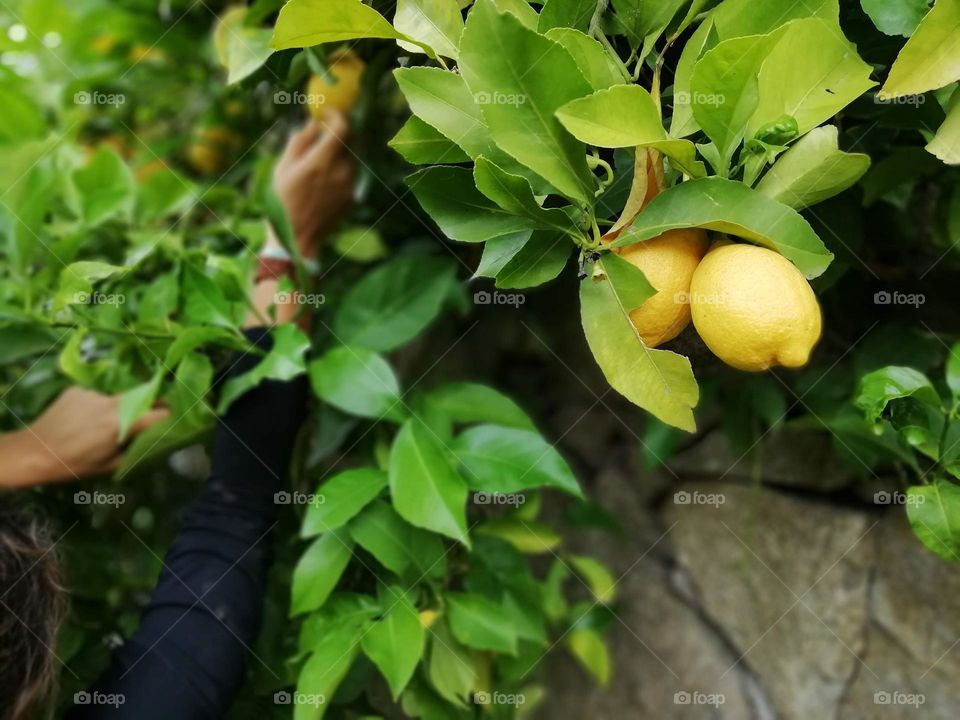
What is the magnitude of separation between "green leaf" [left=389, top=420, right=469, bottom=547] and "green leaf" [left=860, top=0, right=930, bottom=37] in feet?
1.80

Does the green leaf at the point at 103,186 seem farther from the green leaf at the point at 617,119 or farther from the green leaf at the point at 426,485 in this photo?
the green leaf at the point at 617,119

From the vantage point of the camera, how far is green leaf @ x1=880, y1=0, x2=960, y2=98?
1.72 feet

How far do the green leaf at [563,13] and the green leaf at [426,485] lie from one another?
45 cm

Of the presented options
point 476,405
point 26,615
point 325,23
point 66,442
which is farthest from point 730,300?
point 66,442

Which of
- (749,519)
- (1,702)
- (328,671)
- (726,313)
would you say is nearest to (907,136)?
(726,313)

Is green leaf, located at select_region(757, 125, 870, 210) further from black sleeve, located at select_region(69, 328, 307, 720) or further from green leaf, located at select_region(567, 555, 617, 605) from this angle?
green leaf, located at select_region(567, 555, 617, 605)

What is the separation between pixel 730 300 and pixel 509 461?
0.38 meters

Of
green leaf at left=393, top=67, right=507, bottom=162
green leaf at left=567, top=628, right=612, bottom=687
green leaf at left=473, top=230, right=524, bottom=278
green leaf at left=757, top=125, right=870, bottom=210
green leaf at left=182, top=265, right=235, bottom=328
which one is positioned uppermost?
green leaf at left=393, top=67, right=507, bottom=162

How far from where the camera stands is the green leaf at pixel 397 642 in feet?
2.56

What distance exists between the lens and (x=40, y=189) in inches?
39.6

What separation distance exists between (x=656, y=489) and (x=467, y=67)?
1.08 m

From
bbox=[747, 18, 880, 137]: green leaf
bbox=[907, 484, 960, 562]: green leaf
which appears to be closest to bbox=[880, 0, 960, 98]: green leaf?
bbox=[747, 18, 880, 137]: green leaf

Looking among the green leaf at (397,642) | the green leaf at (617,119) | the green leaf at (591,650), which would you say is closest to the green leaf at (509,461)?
the green leaf at (397,642)

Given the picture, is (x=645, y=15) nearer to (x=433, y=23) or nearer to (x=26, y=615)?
(x=433, y=23)
